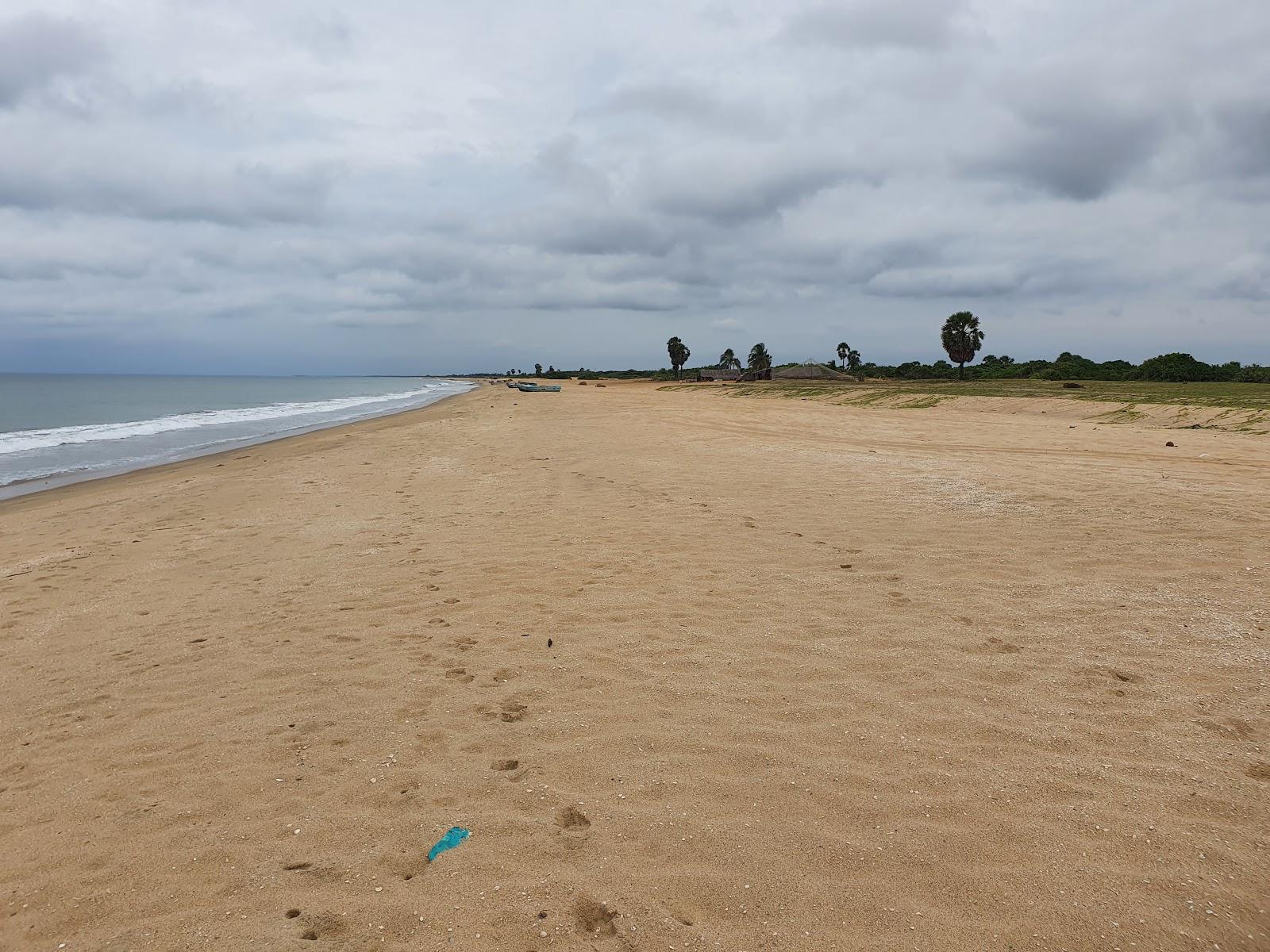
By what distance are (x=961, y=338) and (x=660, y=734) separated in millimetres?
64479

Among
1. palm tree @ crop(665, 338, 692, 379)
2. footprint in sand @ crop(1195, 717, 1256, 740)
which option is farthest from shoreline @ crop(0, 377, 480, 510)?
palm tree @ crop(665, 338, 692, 379)

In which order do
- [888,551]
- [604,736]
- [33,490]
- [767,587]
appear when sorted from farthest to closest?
[33,490] → [888,551] → [767,587] → [604,736]

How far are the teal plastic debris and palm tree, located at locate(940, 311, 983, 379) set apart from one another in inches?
2508

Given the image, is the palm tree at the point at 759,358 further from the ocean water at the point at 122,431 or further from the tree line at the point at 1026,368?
the ocean water at the point at 122,431

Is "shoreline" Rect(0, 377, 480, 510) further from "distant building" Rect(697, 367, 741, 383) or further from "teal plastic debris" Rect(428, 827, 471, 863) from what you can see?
"distant building" Rect(697, 367, 741, 383)

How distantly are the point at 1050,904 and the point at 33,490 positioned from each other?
20.1m

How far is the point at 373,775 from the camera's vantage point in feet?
11.6

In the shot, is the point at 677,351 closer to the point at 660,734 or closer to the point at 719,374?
the point at 719,374

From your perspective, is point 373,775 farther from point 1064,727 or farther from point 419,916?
point 1064,727

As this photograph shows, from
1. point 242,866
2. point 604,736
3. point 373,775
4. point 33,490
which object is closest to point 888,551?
point 604,736

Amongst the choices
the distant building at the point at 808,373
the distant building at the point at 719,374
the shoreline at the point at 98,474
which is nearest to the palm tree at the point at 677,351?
the distant building at the point at 719,374

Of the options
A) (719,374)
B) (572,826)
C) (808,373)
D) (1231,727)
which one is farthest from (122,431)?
(719,374)

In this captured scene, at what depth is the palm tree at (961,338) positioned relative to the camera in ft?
193

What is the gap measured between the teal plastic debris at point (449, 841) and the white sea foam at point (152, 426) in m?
28.2
